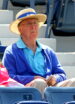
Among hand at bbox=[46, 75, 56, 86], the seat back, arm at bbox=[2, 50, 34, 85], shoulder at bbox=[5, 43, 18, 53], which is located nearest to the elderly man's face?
shoulder at bbox=[5, 43, 18, 53]

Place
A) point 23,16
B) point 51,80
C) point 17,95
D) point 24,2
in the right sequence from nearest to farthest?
1. point 17,95
2. point 51,80
3. point 23,16
4. point 24,2

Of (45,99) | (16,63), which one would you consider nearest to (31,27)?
(16,63)

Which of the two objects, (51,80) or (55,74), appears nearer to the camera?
(51,80)

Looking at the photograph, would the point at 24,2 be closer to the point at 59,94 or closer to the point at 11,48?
the point at 11,48

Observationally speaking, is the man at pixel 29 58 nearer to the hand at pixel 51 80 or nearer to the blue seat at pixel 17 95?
the hand at pixel 51 80

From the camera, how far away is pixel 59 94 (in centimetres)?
566

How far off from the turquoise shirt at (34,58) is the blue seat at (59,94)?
0.82 meters

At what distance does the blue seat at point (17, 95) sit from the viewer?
552cm

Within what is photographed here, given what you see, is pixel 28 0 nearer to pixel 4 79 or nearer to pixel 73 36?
pixel 73 36

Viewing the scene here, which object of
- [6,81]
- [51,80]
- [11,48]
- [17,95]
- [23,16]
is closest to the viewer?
[17,95]

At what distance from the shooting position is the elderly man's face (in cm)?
649

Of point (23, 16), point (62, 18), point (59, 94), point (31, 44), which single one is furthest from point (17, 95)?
point (62, 18)

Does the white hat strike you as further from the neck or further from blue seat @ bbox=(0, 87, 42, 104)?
blue seat @ bbox=(0, 87, 42, 104)

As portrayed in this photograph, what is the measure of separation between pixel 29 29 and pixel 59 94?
107 cm
